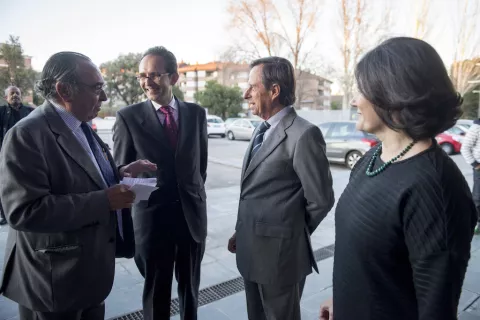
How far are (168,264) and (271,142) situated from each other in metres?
1.12

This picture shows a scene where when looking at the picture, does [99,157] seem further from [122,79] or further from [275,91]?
[122,79]

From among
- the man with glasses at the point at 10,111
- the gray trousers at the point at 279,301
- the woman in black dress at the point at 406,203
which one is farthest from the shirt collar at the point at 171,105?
the man with glasses at the point at 10,111

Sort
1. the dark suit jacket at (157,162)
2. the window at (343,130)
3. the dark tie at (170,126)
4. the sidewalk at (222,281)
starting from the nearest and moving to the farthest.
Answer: the dark suit jacket at (157,162) < the dark tie at (170,126) < the sidewalk at (222,281) < the window at (343,130)

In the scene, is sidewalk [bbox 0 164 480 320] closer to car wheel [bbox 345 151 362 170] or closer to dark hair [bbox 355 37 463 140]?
dark hair [bbox 355 37 463 140]

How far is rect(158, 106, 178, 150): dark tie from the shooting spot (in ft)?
7.58

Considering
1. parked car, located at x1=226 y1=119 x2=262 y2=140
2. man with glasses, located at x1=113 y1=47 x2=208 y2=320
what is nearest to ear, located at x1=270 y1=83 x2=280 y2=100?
man with glasses, located at x1=113 y1=47 x2=208 y2=320

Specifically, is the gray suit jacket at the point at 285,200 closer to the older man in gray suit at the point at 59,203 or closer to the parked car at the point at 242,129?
the older man in gray suit at the point at 59,203

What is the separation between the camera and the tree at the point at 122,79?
23859 millimetres

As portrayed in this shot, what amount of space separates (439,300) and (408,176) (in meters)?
0.34

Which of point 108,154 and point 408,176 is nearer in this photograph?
point 408,176

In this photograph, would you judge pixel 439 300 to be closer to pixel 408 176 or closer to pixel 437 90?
pixel 408 176

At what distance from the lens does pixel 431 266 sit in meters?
0.91

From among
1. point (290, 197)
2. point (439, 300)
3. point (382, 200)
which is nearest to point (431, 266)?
point (439, 300)

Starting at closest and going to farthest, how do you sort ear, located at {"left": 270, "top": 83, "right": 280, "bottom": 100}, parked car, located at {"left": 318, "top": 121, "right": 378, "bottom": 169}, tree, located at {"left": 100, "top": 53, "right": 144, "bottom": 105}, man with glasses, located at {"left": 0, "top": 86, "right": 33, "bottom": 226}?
ear, located at {"left": 270, "top": 83, "right": 280, "bottom": 100} → man with glasses, located at {"left": 0, "top": 86, "right": 33, "bottom": 226} → parked car, located at {"left": 318, "top": 121, "right": 378, "bottom": 169} → tree, located at {"left": 100, "top": 53, "right": 144, "bottom": 105}
